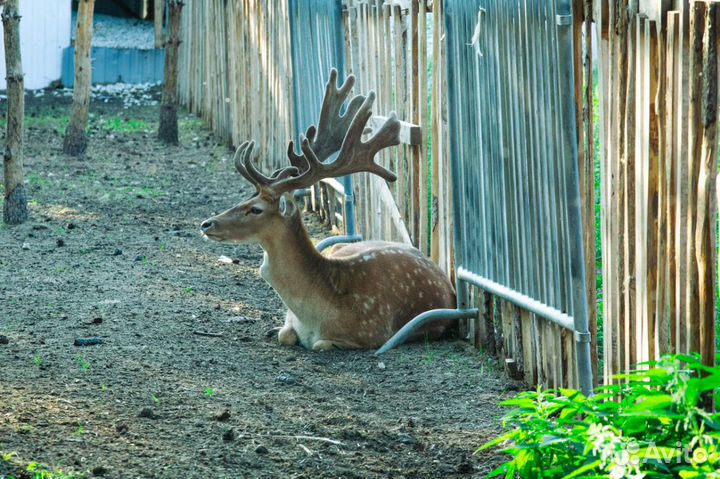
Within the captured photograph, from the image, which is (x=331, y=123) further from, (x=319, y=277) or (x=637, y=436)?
(x=637, y=436)

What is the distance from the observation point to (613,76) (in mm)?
4887

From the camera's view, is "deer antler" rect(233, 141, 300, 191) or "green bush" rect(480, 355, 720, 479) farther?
"deer antler" rect(233, 141, 300, 191)

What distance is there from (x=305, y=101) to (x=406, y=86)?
2.73 meters

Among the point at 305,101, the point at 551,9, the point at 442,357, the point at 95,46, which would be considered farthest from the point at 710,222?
the point at 95,46

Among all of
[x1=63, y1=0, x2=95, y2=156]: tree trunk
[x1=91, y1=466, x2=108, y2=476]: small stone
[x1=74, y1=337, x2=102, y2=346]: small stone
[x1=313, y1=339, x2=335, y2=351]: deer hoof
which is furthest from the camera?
[x1=63, y1=0, x2=95, y2=156]: tree trunk

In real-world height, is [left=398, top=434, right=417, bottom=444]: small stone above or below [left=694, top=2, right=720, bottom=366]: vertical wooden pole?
below

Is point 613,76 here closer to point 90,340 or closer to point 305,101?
point 90,340

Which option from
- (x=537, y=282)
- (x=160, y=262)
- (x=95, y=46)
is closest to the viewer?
(x=537, y=282)

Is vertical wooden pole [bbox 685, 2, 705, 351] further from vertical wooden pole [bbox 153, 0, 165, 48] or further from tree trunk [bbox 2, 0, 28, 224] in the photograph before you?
vertical wooden pole [bbox 153, 0, 165, 48]

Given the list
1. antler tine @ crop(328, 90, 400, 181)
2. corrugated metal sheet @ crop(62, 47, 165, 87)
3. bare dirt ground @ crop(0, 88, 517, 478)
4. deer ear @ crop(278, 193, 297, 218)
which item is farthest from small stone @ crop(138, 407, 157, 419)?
corrugated metal sheet @ crop(62, 47, 165, 87)

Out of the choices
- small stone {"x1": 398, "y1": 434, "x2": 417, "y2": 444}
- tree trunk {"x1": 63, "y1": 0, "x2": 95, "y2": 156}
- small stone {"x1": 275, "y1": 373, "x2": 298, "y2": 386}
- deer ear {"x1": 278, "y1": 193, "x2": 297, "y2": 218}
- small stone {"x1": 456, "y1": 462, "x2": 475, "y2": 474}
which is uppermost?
tree trunk {"x1": 63, "y1": 0, "x2": 95, "y2": 156}

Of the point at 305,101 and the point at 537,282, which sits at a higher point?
the point at 305,101

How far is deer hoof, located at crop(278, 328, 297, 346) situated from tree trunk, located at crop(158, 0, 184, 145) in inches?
370

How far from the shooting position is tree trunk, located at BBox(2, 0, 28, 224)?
1048 cm
